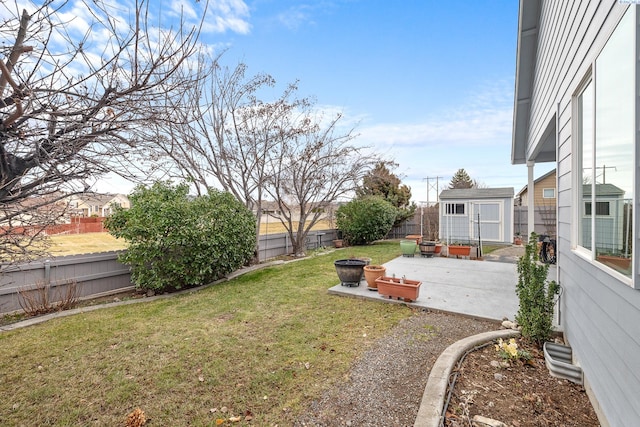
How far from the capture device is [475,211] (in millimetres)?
13211

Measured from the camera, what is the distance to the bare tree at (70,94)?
57.1 inches

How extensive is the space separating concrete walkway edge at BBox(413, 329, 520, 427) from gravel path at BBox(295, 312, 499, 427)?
10 centimetres

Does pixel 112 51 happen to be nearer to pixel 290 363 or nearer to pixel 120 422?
pixel 120 422

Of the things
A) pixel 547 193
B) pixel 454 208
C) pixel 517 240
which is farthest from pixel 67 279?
pixel 547 193

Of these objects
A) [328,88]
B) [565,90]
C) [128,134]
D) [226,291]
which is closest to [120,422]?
[128,134]

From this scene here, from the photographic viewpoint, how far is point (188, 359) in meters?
3.23

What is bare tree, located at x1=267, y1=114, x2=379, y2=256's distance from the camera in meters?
9.61

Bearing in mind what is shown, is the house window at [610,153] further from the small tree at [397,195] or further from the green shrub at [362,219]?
the small tree at [397,195]

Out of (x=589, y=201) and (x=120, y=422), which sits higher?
(x=589, y=201)

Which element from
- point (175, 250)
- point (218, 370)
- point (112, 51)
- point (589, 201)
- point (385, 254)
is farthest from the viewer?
point (385, 254)

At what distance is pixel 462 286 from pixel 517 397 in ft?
12.9

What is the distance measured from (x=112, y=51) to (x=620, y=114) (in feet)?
10.2

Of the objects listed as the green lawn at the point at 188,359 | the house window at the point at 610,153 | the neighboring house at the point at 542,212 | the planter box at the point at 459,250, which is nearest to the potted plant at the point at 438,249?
the planter box at the point at 459,250

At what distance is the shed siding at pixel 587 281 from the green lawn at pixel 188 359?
199 cm
